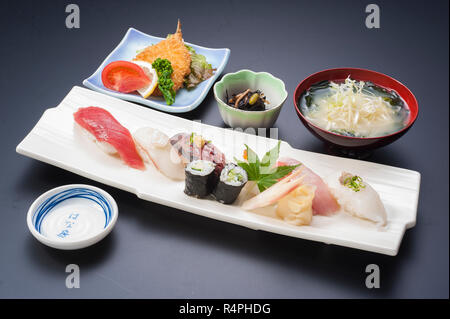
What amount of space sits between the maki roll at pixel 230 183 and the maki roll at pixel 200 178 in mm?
49

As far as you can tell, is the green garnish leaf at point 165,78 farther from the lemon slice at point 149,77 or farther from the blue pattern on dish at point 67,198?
the blue pattern on dish at point 67,198

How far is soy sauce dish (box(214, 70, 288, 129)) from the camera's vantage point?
300cm

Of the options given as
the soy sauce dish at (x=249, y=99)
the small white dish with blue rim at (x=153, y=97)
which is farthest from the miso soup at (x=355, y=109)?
the small white dish with blue rim at (x=153, y=97)

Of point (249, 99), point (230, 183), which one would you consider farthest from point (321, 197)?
point (249, 99)

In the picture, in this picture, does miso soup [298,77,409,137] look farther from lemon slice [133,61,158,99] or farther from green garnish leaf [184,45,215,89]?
lemon slice [133,61,158,99]

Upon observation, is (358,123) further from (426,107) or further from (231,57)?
(231,57)

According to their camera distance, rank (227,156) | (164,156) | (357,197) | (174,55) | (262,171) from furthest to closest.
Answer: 1. (174,55)
2. (227,156)
3. (164,156)
4. (262,171)
5. (357,197)

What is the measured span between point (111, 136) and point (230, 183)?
2.58 feet

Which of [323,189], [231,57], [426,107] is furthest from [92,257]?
[426,107]

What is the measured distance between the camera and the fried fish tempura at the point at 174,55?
341 centimetres

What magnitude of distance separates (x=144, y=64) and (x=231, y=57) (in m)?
0.84

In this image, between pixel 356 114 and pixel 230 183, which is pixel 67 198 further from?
pixel 356 114

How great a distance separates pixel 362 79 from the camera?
3.12 meters

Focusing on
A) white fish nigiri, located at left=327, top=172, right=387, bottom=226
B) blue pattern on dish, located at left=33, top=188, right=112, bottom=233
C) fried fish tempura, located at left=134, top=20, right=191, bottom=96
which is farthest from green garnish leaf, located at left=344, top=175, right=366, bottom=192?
fried fish tempura, located at left=134, top=20, right=191, bottom=96
